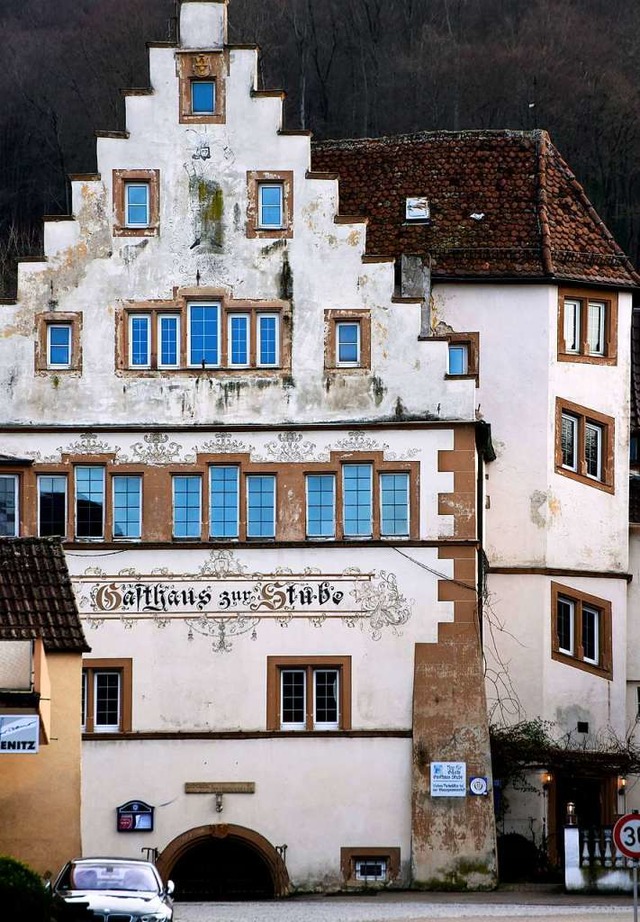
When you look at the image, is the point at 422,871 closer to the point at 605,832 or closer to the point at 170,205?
the point at 605,832

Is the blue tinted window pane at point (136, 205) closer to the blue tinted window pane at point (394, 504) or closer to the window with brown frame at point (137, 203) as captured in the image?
the window with brown frame at point (137, 203)

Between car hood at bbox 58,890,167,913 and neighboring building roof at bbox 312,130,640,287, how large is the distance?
24408 mm

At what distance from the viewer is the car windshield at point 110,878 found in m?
42.1

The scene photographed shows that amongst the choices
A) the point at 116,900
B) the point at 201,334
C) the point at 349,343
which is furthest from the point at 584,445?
the point at 116,900

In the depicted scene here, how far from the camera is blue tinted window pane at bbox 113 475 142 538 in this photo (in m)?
56.1

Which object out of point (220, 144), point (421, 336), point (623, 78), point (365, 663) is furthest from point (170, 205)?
point (623, 78)

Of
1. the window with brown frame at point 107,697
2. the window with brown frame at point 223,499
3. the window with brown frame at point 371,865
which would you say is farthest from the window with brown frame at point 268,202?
the window with brown frame at point 371,865

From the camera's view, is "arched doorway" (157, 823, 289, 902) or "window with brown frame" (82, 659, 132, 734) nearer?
"arched doorway" (157, 823, 289, 902)

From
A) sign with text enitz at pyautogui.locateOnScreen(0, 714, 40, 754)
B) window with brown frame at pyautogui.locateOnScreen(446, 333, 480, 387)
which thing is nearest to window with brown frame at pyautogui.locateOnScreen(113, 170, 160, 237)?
window with brown frame at pyautogui.locateOnScreen(446, 333, 480, 387)

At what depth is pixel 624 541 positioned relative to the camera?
6419cm

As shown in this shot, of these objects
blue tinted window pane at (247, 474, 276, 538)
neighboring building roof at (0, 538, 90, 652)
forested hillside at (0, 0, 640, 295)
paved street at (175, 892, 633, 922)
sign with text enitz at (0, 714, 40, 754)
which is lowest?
paved street at (175, 892, 633, 922)

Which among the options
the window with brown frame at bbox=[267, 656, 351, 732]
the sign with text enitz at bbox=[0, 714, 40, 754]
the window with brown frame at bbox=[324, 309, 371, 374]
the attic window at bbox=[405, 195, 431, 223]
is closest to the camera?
the sign with text enitz at bbox=[0, 714, 40, 754]

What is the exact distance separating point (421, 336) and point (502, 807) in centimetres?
1106

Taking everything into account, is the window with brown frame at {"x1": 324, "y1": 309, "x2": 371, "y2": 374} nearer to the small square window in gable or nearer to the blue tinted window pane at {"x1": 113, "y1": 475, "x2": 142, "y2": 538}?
the blue tinted window pane at {"x1": 113, "y1": 475, "x2": 142, "y2": 538}
